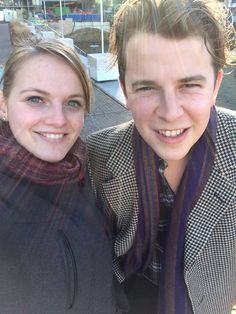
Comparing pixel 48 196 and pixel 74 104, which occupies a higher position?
pixel 74 104

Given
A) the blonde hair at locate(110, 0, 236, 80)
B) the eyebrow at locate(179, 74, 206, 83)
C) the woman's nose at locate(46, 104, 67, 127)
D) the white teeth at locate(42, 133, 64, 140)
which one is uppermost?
the blonde hair at locate(110, 0, 236, 80)

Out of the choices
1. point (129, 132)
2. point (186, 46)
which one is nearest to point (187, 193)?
point (129, 132)

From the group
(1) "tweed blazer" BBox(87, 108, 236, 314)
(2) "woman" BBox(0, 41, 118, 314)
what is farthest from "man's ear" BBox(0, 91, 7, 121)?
(1) "tweed blazer" BBox(87, 108, 236, 314)

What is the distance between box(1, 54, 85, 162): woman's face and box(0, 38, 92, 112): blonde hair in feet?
0.07

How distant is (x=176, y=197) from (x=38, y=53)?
0.85 meters

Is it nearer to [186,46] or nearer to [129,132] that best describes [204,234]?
[129,132]

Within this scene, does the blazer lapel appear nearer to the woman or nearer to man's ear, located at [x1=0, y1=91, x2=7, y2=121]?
the woman

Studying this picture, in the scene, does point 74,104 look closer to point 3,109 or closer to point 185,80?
point 3,109

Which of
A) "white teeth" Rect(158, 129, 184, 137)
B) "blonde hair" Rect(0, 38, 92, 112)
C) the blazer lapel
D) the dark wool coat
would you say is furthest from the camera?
the blazer lapel

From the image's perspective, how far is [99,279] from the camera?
1.44m

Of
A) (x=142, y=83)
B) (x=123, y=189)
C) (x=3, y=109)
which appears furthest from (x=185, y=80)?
(x=3, y=109)

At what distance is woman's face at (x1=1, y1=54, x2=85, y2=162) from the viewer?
4.64 ft

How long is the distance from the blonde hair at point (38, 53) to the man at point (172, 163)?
18 cm

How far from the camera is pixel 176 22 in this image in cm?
129
